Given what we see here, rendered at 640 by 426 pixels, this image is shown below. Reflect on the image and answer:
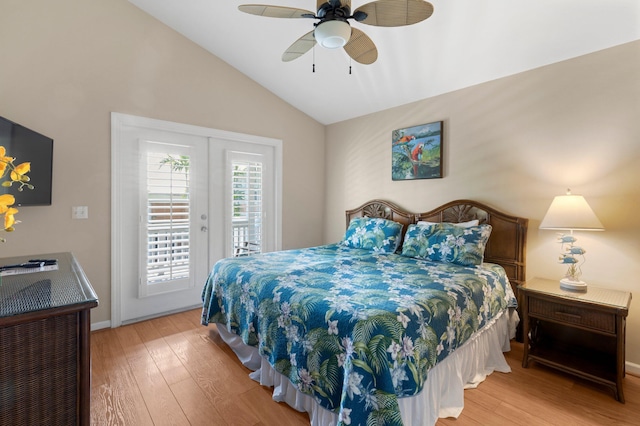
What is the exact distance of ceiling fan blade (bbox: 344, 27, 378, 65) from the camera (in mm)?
1907

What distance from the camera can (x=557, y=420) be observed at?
5.66 feet

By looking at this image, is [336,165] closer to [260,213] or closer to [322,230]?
[322,230]

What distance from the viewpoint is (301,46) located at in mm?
2064

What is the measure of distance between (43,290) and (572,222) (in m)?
3.03

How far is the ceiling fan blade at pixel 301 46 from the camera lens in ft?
6.42

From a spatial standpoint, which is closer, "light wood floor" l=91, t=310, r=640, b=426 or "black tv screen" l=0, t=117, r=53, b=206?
"light wood floor" l=91, t=310, r=640, b=426

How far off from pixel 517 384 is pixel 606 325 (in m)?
0.69

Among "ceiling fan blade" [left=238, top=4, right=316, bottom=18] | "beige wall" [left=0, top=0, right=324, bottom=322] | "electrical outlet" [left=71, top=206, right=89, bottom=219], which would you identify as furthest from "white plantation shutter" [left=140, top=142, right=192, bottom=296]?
"ceiling fan blade" [left=238, top=4, right=316, bottom=18]

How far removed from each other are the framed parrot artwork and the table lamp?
1191 millimetres

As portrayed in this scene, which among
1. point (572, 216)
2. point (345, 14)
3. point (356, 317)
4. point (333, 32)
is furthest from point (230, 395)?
point (572, 216)

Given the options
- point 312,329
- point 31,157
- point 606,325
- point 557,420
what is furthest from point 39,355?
point 606,325

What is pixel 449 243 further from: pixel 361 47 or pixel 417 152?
pixel 361 47

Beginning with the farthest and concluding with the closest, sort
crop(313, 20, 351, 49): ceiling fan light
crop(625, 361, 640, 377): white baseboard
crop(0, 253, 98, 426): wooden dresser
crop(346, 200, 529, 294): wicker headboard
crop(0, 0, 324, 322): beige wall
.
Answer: crop(346, 200, 529, 294): wicker headboard < crop(0, 0, 324, 322): beige wall < crop(625, 361, 640, 377): white baseboard < crop(313, 20, 351, 49): ceiling fan light < crop(0, 253, 98, 426): wooden dresser

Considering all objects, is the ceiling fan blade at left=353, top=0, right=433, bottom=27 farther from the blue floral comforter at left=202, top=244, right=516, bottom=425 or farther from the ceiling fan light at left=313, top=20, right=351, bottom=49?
the blue floral comforter at left=202, top=244, right=516, bottom=425
